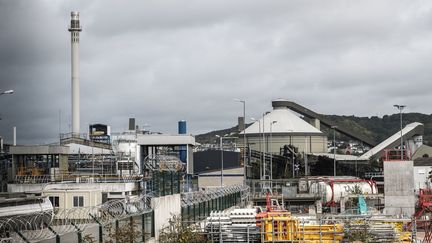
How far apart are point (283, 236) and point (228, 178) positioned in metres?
79.9

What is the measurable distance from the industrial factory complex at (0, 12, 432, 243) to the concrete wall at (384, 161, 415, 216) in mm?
86

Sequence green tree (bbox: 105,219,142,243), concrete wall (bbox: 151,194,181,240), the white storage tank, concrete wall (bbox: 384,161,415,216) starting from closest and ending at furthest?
1. green tree (bbox: 105,219,142,243)
2. concrete wall (bbox: 151,194,181,240)
3. concrete wall (bbox: 384,161,415,216)
4. the white storage tank

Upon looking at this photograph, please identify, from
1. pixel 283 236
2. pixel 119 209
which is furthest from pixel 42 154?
pixel 119 209

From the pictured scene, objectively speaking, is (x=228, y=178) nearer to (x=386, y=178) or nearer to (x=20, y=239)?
(x=386, y=178)

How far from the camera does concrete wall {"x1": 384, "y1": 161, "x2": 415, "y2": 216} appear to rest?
64.9 meters

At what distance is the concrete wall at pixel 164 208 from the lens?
33688 mm

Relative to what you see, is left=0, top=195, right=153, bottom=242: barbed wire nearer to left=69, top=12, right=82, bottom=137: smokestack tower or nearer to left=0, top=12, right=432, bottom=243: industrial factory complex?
left=0, top=12, right=432, bottom=243: industrial factory complex

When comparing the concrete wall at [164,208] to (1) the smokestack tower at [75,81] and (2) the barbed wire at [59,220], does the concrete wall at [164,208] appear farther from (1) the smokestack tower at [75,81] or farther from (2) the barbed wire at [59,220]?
(1) the smokestack tower at [75,81]

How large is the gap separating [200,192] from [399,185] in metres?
24.9

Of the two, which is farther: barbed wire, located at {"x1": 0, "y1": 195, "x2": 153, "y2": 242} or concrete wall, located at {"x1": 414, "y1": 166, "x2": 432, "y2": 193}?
concrete wall, located at {"x1": 414, "y1": 166, "x2": 432, "y2": 193}

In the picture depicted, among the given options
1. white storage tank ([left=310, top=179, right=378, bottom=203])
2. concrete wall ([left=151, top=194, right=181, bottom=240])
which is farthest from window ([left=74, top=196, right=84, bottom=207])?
white storage tank ([left=310, top=179, right=378, bottom=203])

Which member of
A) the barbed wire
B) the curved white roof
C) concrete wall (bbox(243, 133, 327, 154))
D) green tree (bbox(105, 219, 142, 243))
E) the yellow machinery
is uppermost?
the curved white roof

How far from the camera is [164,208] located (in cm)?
3544

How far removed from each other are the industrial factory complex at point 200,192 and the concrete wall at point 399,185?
0.09 m
